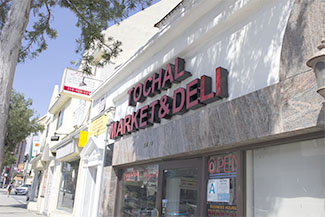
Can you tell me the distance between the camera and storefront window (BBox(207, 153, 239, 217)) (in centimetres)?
444

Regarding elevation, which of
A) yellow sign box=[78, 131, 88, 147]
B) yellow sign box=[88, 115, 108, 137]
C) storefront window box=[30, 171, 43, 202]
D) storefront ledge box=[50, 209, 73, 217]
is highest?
yellow sign box=[88, 115, 108, 137]

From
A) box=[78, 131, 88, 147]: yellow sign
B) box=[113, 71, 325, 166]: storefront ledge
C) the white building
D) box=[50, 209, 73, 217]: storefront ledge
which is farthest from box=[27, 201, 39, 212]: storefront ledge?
box=[113, 71, 325, 166]: storefront ledge

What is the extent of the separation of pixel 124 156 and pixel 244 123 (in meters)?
4.06

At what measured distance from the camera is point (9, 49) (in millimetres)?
4484

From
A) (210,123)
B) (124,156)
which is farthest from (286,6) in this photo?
(124,156)

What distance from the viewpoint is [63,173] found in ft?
45.9

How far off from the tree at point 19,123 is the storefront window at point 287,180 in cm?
2055

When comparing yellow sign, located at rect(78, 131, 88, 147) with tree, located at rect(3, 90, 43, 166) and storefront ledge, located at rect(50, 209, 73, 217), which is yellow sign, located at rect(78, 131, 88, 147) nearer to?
storefront ledge, located at rect(50, 209, 73, 217)

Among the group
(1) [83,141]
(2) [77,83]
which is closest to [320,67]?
(1) [83,141]

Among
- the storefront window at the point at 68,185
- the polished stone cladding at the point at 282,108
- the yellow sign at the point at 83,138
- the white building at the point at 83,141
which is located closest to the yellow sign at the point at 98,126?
the white building at the point at 83,141

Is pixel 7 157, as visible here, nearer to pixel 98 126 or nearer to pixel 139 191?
pixel 98 126

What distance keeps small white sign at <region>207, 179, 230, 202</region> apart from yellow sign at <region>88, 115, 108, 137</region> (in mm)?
5029

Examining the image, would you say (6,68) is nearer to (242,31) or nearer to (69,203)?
(242,31)

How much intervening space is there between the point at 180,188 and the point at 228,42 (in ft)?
9.46
